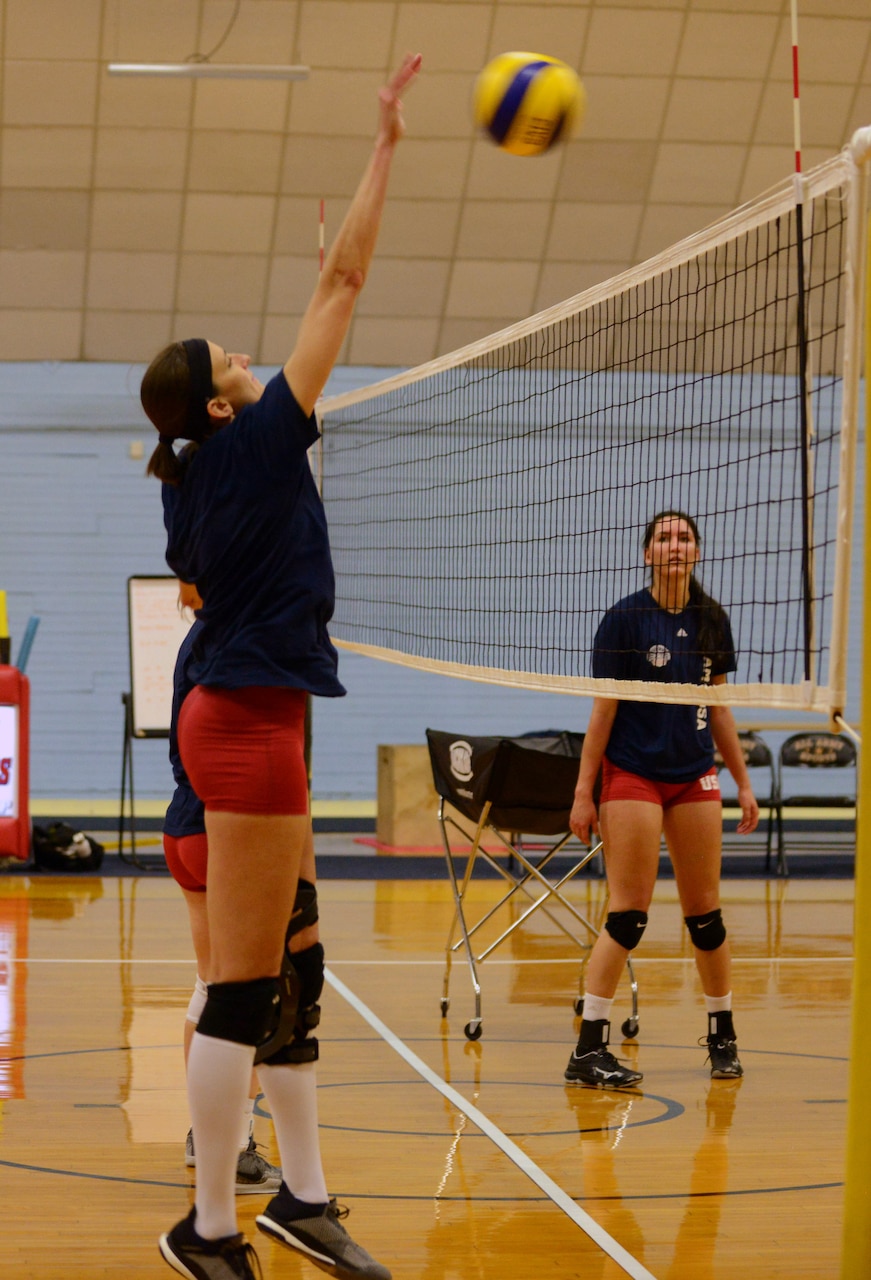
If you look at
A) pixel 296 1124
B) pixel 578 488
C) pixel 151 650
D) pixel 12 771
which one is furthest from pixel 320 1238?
pixel 578 488

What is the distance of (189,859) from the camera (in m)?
3.47

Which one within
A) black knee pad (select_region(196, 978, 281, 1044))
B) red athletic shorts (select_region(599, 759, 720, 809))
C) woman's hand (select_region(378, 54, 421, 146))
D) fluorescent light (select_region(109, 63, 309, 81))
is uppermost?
fluorescent light (select_region(109, 63, 309, 81))

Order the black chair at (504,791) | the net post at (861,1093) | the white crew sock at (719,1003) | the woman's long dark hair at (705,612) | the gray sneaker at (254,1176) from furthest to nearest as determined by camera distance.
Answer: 1. the black chair at (504,791)
2. the white crew sock at (719,1003)
3. the woman's long dark hair at (705,612)
4. the gray sneaker at (254,1176)
5. the net post at (861,1093)

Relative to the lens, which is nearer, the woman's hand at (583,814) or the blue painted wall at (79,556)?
the woman's hand at (583,814)

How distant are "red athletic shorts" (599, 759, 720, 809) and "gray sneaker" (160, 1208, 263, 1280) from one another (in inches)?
90.1

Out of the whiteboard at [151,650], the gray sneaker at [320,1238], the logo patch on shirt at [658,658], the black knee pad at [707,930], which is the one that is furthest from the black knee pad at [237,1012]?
the whiteboard at [151,650]

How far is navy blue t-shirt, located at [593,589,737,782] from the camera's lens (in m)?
4.73

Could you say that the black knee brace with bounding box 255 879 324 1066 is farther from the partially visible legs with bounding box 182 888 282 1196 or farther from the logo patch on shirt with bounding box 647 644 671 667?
the logo patch on shirt with bounding box 647 644 671 667

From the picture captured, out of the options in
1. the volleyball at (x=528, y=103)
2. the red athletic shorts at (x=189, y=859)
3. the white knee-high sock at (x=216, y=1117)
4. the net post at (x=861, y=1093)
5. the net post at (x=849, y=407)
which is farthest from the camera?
the volleyball at (x=528, y=103)

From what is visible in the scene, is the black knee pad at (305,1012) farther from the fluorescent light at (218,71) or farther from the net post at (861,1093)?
the fluorescent light at (218,71)

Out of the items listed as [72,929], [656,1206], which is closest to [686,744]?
[656,1206]

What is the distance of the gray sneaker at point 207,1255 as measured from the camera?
276 cm

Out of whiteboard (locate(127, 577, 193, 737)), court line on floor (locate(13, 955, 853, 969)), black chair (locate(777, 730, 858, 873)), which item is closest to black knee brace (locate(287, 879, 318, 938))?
court line on floor (locate(13, 955, 853, 969))

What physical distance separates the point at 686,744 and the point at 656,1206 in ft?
5.35
